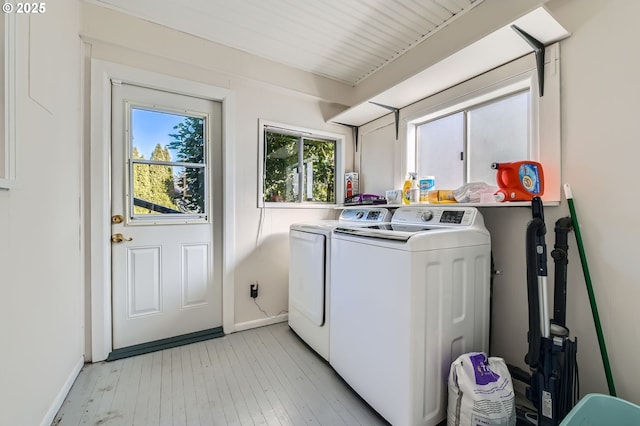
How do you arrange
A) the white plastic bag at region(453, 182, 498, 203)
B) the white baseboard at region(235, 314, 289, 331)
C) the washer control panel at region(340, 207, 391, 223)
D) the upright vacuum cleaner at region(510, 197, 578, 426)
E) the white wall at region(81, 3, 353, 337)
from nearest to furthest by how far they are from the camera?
the upright vacuum cleaner at region(510, 197, 578, 426), the white plastic bag at region(453, 182, 498, 203), the white wall at region(81, 3, 353, 337), the washer control panel at region(340, 207, 391, 223), the white baseboard at region(235, 314, 289, 331)

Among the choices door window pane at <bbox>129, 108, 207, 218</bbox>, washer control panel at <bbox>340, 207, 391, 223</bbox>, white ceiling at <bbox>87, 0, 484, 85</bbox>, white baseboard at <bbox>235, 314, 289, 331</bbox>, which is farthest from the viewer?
white baseboard at <bbox>235, 314, 289, 331</bbox>

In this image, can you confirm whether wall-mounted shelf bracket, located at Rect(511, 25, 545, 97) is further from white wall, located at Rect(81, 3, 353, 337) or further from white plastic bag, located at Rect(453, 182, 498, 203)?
white wall, located at Rect(81, 3, 353, 337)

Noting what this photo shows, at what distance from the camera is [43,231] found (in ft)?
4.34

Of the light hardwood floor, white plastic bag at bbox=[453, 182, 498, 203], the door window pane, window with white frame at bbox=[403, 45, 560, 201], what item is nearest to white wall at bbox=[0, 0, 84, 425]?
the light hardwood floor

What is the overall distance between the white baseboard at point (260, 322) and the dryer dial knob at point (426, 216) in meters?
1.71

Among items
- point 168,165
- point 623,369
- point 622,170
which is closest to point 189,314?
point 168,165

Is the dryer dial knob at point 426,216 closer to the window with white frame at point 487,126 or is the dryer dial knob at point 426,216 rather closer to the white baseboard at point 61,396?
the window with white frame at point 487,126

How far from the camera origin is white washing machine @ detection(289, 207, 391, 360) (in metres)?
1.89

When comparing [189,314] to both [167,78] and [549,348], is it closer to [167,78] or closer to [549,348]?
[167,78]

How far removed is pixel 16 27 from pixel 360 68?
245cm

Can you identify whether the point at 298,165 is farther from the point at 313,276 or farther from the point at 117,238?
the point at 117,238

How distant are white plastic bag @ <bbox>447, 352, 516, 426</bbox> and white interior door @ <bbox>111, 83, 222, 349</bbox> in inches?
78.2

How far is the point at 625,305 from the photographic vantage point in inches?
48.8

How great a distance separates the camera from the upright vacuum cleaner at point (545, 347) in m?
1.18
